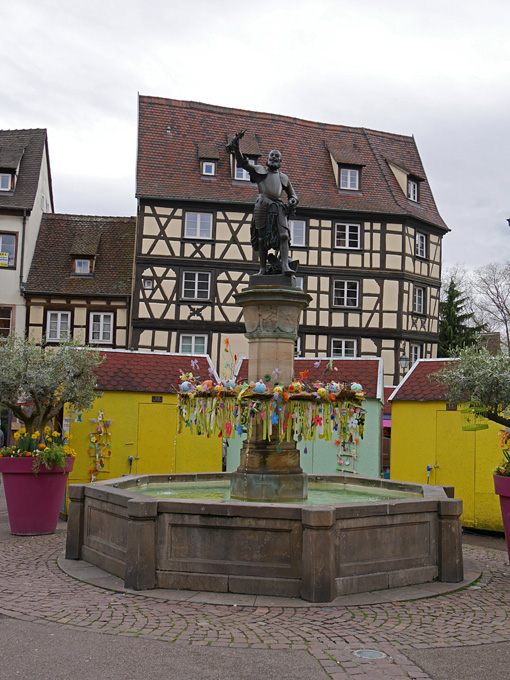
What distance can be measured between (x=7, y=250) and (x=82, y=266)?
9.58 feet

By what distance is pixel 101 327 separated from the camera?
2852 centimetres

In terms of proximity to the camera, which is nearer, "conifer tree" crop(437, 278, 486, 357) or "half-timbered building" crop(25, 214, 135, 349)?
"half-timbered building" crop(25, 214, 135, 349)

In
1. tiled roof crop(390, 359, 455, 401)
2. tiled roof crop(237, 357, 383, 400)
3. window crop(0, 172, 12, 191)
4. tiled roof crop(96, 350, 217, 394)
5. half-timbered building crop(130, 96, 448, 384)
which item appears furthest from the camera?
window crop(0, 172, 12, 191)

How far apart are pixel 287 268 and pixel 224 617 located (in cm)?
475

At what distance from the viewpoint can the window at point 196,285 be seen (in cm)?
2756

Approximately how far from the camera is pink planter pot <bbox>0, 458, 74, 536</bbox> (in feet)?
34.2

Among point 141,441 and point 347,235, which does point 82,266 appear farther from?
point 141,441

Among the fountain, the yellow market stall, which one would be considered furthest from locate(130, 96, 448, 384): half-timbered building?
the fountain

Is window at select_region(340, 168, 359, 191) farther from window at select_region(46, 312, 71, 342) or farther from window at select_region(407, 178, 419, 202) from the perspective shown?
window at select_region(46, 312, 71, 342)

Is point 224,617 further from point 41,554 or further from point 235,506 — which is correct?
point 41,554

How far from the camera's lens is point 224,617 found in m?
6.27

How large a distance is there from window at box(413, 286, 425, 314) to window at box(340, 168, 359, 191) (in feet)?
16.0

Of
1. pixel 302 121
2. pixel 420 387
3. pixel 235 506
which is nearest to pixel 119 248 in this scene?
pixel 302 121

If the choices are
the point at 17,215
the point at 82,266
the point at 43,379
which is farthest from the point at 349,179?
the point at 43,379
